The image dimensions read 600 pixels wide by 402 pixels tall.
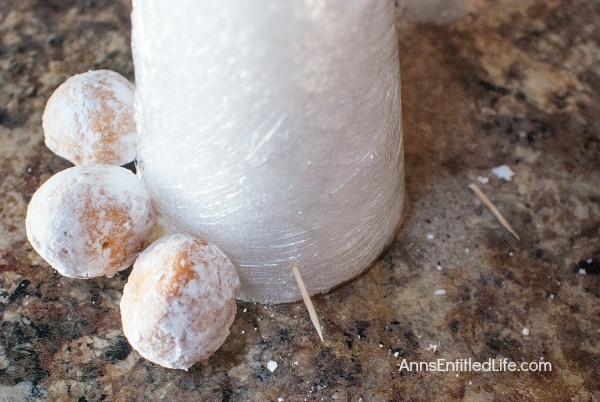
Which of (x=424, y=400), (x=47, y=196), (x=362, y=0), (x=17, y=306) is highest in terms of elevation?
(x=362, y=0)

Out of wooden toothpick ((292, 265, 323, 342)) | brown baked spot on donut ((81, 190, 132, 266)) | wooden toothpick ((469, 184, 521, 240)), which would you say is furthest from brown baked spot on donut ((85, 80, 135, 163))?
wooden toothpick ((469, 184, 521, 240))

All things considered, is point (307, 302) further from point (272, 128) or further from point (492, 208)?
point (492, 208)

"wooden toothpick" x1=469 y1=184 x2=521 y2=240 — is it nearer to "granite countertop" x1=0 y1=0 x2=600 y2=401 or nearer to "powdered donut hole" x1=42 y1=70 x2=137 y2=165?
"granite countertop" x1=0 y1=0 x2=600 y2=401

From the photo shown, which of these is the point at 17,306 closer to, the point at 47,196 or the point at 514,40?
the point at 47,196

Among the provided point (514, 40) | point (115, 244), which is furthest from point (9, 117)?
point (514, 40)

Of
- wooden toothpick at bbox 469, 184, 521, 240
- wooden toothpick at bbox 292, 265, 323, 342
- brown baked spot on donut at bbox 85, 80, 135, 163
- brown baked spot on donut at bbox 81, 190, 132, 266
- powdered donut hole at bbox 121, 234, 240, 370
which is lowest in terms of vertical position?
wooden toothpick at bbox 469, 184, 521, 240

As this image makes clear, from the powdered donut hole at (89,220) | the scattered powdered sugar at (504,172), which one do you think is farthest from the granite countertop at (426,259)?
the powdered donut hole at (89,220)
